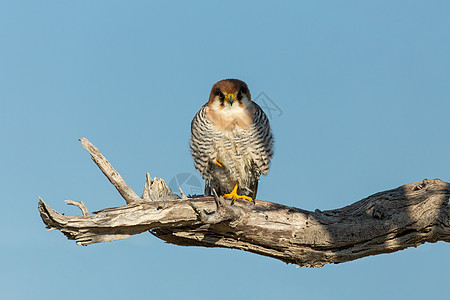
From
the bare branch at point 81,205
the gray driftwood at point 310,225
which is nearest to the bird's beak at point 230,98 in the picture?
the gray driftwood at point 310,225

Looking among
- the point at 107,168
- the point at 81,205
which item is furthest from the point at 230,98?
the point at 81,205

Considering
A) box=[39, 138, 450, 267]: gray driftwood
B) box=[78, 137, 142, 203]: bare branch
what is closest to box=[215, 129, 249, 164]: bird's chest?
box=[39, 138, 450, 267]: gray driftwood

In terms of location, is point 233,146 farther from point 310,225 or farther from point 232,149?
point 310,225

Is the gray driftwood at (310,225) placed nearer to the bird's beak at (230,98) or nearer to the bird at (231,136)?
the bird at (231,136)

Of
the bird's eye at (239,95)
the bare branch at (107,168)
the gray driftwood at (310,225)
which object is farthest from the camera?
the bird's eye at (239,95)

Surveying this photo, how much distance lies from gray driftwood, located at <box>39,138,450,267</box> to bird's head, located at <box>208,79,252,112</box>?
53.9 inches

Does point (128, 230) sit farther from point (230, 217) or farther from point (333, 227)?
point (333, 227)

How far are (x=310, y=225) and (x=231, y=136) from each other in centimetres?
160

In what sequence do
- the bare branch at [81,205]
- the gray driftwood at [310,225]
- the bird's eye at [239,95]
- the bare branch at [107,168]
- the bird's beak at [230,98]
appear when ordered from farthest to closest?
the bird's eye at [239,95] < the bird's beak at [230,98] < the bare branch at [107,168] < the gray driftwood at [310,225] < the bare branch at [81,205]

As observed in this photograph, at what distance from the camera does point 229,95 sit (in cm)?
632

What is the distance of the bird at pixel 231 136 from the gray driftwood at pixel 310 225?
31.8 inches

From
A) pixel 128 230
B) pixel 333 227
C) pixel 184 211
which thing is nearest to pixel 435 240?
pixel 333 227

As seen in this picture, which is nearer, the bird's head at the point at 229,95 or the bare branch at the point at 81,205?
the bare branch at the point at 81,205

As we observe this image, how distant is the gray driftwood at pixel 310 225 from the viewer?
17.4 ft
